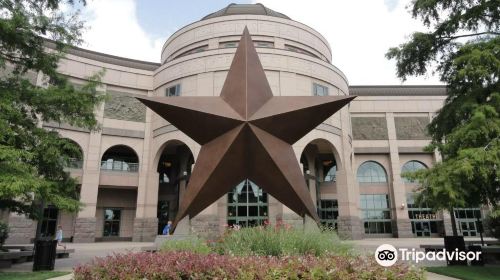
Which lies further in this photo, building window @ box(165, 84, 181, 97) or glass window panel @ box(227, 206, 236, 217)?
building window @ box(165, 84, 181, 97)

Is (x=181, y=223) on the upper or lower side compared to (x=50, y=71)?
lower

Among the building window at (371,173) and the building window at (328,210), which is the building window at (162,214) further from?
the building window at (371,173)

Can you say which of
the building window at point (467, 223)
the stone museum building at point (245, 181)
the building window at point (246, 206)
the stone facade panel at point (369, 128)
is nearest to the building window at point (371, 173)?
the stone museum building at point (245, 181)

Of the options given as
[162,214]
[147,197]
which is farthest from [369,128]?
[147,197]

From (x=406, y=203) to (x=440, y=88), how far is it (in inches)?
509

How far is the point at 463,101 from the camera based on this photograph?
10609 millimetres

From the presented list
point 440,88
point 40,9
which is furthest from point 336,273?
point 440,88

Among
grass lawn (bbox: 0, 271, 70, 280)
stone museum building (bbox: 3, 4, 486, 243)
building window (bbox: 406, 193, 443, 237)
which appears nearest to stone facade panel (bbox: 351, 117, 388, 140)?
stone museum building (bbox: 3, 4, 486, 243)

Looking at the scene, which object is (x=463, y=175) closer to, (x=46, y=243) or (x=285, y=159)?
(x=285, y=159)

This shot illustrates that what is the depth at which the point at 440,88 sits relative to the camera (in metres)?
36.9

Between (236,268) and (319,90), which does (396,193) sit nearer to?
(319,90)

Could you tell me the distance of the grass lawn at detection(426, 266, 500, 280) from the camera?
9.13 metres

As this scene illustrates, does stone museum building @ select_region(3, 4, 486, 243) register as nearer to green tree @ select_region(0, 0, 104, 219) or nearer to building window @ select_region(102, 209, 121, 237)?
building window @ select_region(102, 209, 121, 237)

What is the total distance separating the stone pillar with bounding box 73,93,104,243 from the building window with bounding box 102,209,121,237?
3340 millimetres
